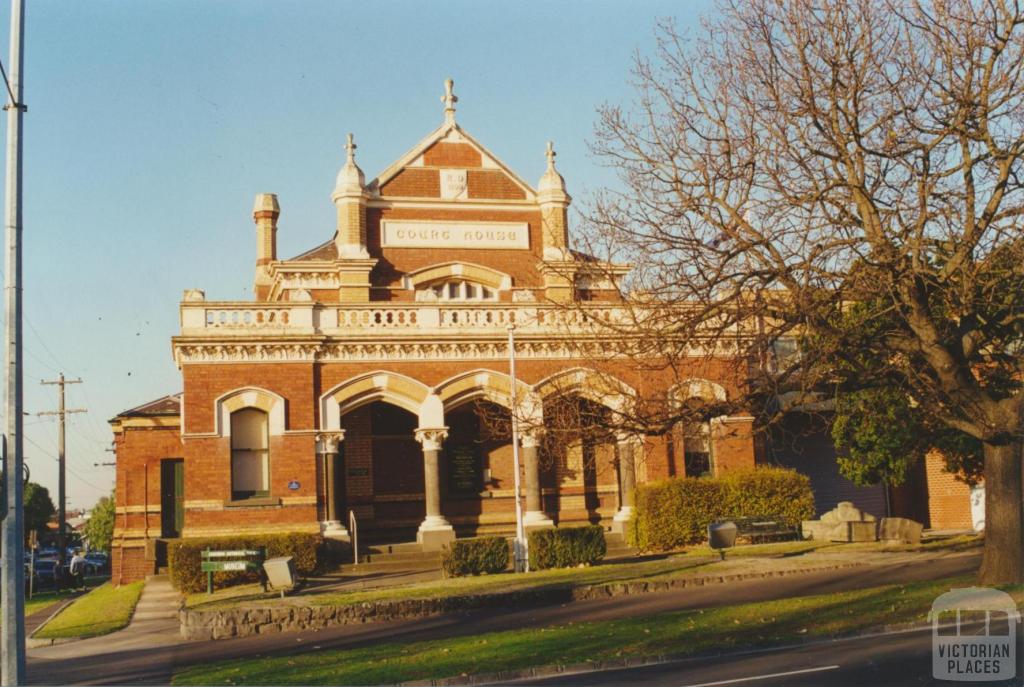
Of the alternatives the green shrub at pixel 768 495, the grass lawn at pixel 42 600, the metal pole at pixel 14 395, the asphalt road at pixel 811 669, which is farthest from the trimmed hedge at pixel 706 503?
the metal pole at pixel 14 395

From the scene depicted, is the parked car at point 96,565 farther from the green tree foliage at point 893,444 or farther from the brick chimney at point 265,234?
the green tree foliage at point 893,444

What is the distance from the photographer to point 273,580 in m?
22.7

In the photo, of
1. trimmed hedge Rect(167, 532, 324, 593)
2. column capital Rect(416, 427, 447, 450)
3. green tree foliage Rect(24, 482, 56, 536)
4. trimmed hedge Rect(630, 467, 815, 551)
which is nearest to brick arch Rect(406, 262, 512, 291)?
column capital Rect(416, 427, 447, 450)

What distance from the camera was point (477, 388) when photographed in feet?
104

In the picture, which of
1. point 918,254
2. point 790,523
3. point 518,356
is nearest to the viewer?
point 918,254

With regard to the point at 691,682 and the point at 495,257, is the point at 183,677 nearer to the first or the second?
the point at 691,682

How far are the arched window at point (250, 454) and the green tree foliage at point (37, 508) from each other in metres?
81.3

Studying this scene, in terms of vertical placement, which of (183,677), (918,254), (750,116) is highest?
(750,116)

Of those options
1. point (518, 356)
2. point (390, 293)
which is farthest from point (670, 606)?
point (390, 293)

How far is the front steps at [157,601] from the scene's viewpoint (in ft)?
75.3

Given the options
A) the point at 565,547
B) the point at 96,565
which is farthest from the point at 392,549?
the point at 96,565

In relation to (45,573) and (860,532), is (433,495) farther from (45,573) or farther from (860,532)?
(45,573)

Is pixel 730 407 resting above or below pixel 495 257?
below

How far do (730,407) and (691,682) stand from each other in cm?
597
